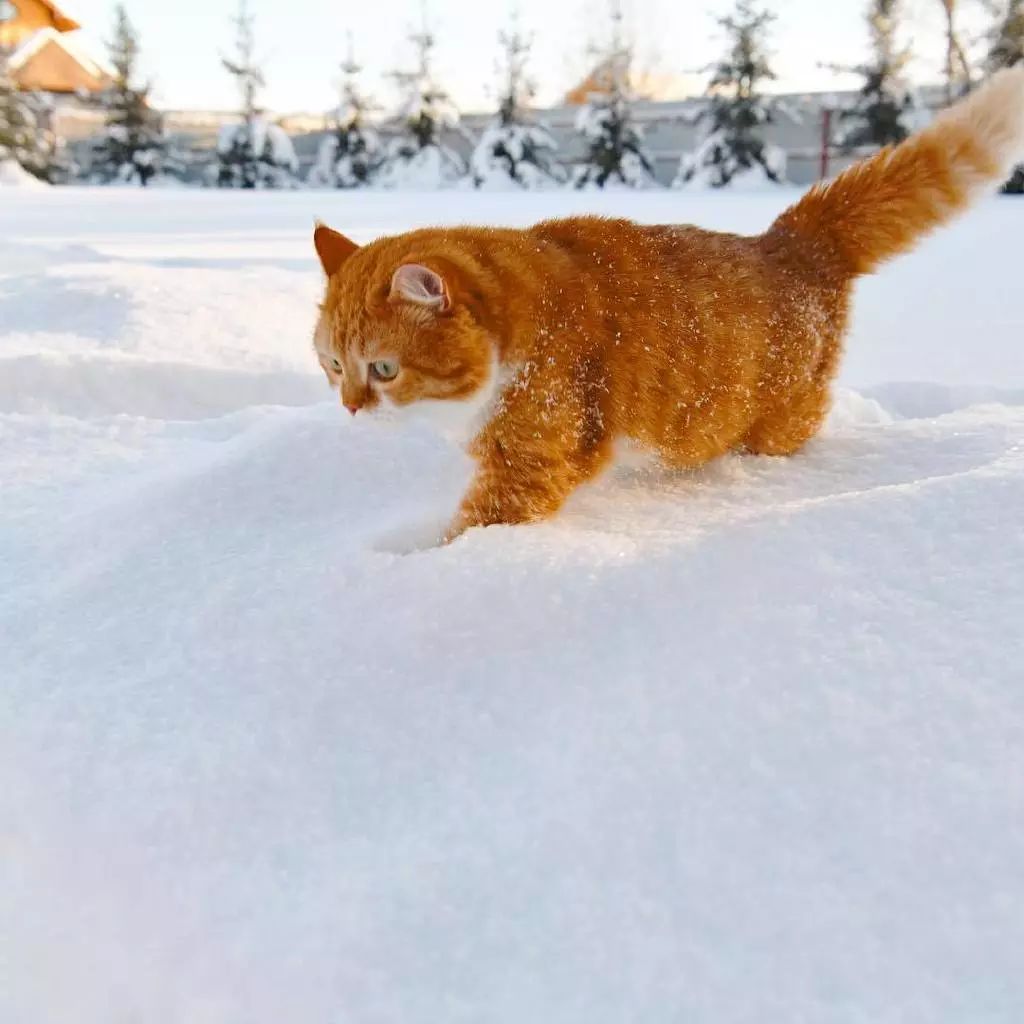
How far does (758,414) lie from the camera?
1.47 meters

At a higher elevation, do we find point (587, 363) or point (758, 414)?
point (587, 363)

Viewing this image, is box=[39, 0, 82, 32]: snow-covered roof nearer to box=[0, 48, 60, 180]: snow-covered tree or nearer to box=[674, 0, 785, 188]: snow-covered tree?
box=[0, 48, 60, 180]: snow-covered tree

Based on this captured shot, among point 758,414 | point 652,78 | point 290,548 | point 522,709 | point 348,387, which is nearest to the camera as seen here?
point 522,709

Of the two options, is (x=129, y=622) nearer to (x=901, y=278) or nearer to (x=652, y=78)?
(x=901, y=278)

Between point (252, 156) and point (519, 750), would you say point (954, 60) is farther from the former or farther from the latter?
point (519, 750)

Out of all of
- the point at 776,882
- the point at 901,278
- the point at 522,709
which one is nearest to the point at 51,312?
the point at 522,709

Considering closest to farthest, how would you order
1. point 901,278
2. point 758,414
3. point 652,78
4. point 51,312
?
point 758,414
point 51,312
point 901,278
point 652,78

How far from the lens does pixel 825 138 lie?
14086mm

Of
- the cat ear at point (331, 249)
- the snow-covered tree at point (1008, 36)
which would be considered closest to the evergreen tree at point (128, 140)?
the snow-covered tree at point (1008, 36)

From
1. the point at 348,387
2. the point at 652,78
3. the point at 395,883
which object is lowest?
the point at 395,883

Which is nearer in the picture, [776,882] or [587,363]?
[776,882]

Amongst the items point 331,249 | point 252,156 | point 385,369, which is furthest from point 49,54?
point 385,369

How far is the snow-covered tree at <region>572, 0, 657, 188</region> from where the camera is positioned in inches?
609

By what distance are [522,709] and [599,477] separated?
22.4 inches
